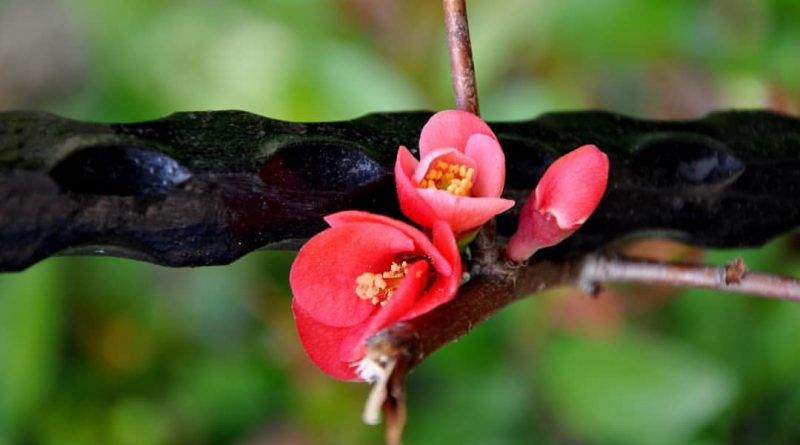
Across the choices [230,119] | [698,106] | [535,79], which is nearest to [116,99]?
[535,79]

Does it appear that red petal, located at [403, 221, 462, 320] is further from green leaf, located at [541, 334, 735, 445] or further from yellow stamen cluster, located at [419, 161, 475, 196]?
green leaf, located at [541, 334, 735, 445]

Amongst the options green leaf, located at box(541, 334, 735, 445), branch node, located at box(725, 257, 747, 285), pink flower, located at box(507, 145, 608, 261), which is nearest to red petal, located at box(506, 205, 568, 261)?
pink flower, located at box(507, 145, 608, 261)

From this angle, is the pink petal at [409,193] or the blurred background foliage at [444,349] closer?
the pink petal at [409,193]

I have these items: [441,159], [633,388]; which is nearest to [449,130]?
[441,159]

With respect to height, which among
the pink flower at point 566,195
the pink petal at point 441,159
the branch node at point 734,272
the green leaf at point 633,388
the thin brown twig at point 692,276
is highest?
the pink petal at point 441,159

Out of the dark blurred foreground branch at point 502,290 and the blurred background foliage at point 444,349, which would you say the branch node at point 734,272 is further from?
the blurred background foliage at point 444,349

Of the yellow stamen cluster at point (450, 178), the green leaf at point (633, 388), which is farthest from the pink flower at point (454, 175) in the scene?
the green leaf at point (633, 388)

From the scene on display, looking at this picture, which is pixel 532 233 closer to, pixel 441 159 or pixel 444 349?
pixel 441 159

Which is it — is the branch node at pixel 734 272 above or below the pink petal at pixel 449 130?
below
